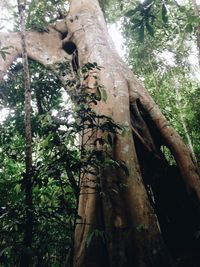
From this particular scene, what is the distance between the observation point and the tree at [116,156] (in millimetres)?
2900

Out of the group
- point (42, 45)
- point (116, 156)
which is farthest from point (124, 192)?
point (42, 45)

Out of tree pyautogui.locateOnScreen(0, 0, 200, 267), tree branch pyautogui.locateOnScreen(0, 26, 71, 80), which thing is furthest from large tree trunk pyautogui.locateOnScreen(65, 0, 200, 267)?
tree branch pyautogui.locateOnScreen(0, 26, 71, 80)

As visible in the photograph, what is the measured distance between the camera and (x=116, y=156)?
360 centimetres

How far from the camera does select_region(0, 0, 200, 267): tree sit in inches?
114

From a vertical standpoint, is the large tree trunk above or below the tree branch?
below

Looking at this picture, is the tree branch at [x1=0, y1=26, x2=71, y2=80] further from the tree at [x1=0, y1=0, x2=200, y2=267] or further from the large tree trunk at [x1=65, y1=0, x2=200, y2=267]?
the large tree trunk at [x1=65, y1=0, x2=200, y2=267]

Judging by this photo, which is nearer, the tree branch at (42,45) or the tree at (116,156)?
the tree at (116,156)

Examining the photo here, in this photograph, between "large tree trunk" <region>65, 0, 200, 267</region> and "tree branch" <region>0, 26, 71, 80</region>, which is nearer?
"large tree trunk" <region>65, 0, 200, 267</region>

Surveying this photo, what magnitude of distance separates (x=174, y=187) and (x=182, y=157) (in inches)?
17.0

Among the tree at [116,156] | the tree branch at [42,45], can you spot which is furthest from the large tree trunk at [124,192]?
the tree branch at [42,45]

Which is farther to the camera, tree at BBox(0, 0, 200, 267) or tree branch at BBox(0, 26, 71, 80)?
tree branch at BBox(0, 26, 71, 80)

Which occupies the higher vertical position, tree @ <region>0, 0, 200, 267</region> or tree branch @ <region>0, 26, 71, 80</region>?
tree branch @ <region>0, 26, 71, 80</region>

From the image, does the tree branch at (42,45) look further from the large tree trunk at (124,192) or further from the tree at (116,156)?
the large tree trunk at (124,192)

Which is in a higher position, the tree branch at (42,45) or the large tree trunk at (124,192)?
the tree branch at (42,45)
